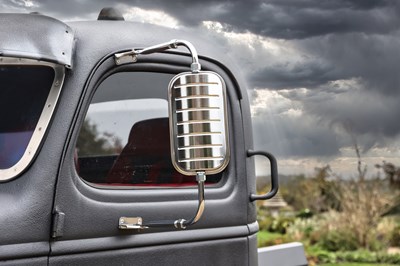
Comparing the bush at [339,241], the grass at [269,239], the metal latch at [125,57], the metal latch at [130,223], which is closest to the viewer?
the metal latch at [130,223]

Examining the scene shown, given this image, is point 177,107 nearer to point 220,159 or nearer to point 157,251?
point 220,159

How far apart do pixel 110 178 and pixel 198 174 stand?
1.91ft

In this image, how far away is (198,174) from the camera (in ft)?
8.27

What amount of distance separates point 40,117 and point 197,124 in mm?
602

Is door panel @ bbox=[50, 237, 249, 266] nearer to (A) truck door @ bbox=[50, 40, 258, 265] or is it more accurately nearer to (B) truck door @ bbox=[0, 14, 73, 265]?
(A) truck door @ bbox=[50, 40, 258, 265]

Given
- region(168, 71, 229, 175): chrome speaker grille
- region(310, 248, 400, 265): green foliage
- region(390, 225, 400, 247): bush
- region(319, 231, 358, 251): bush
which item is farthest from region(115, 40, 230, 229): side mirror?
region(390, 225, 400, 247): bush

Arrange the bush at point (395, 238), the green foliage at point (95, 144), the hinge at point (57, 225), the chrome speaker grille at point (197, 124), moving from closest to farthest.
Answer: the chrome speaker grille at point (197, 124), the hinge at point (57, 225), the green foliage at point (95, 144), the bush at point (395, 238)

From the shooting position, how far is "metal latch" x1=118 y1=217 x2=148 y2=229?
283 centimetres

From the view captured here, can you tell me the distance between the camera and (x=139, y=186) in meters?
3.03

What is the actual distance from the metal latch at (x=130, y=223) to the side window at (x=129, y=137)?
165 mm

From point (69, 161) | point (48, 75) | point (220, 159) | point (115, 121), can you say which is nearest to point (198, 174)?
point (220, 159)

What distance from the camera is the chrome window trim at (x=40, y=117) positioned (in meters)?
2.63

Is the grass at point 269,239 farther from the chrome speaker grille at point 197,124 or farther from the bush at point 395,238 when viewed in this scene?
the chrome speaker grille at point 197,124

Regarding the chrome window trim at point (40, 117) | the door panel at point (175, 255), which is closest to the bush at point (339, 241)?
the door panel at point (175, 255)
